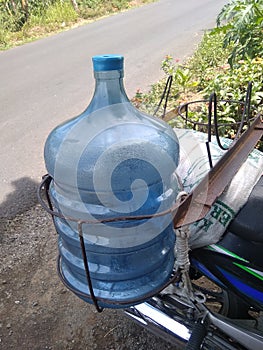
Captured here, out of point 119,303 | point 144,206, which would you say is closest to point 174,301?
point 119,303

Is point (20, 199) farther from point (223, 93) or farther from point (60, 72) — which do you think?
point (60, 72)

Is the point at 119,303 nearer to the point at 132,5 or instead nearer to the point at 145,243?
the point at 145,243

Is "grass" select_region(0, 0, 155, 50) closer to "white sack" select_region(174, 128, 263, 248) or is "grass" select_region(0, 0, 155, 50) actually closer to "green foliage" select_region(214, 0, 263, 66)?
"green foliage" select_region(214, 0, 263, 66)

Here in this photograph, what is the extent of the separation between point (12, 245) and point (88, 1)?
48.0 ft

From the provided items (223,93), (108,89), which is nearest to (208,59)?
(223,93)

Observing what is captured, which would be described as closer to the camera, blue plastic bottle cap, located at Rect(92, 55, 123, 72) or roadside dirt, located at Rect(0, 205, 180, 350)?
blue plastic bottle cap, located at Rect(92, 55, 123, 72)

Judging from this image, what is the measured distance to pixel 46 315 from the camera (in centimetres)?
222

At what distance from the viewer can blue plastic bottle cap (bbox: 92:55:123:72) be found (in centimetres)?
114

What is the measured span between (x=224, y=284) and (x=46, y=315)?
1.17 metres

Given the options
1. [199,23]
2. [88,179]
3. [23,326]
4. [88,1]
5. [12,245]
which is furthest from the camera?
[88,1]

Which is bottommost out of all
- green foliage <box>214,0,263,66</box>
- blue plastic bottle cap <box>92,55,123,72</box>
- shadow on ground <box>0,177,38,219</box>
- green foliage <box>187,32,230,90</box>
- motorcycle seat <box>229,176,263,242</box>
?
shadow on ground <box>0,177,38,219</box>

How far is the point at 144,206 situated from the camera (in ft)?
4.07

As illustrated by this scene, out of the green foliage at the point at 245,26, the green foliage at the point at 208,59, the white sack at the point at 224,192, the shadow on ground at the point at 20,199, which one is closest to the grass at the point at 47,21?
the green foliage at the point at 208,59

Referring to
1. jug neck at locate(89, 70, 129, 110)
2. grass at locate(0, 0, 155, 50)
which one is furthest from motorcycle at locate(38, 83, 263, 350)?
grass at locate(0, 0, 155, 50)
